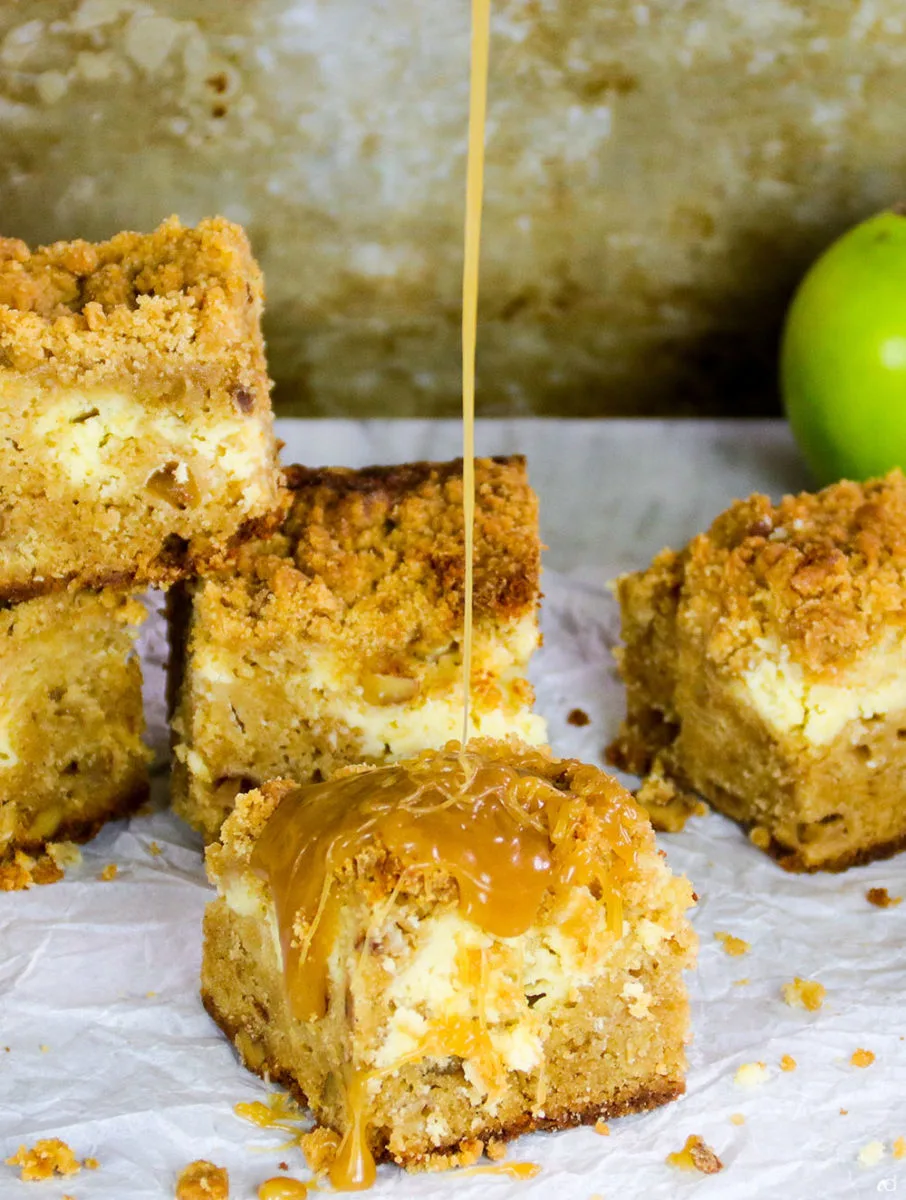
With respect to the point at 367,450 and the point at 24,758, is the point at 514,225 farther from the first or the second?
the point at 24,758

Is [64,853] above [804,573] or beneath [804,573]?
beneath

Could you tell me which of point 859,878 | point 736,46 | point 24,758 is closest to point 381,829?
point 24,758

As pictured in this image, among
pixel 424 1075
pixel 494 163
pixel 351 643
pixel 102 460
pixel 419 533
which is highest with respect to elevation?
pixel 494 163

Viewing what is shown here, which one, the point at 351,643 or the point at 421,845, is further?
the point at 351,643

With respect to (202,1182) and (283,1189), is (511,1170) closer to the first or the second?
(283,1189)

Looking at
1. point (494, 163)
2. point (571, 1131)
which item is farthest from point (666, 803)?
point (494, 163)

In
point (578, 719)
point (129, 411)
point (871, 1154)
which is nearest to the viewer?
point (871, 1154)

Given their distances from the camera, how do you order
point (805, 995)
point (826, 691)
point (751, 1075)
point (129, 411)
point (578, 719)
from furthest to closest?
point (578, 719) < point (826, 691) < point (129, 411) < point (805, 995) < point (751, 1075)
